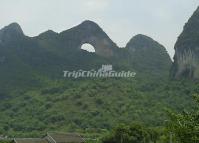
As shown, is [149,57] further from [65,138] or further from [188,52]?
[65,138]

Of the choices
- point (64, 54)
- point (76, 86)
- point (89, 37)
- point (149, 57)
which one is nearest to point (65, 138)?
point (76, 86)

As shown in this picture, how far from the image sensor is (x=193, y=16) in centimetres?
15150

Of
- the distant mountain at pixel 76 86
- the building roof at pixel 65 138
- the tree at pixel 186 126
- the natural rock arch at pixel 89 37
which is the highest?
the natural rock arch at pixel 89 37

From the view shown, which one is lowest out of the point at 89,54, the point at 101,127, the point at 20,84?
the point at 101,127

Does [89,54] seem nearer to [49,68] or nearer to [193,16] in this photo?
[49,68]

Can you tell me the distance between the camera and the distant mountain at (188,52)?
143275mm

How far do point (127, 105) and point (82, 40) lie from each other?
62662mm

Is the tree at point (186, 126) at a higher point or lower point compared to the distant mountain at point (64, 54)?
lower

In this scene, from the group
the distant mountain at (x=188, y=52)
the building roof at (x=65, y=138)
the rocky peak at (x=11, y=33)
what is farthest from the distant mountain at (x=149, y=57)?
the building roof at (x=65, y=138)

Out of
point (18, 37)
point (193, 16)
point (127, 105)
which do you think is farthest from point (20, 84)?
point (193, 16)

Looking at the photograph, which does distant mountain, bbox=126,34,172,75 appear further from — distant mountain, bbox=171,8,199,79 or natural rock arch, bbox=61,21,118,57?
distant mountain, bbox=171,8,199,79

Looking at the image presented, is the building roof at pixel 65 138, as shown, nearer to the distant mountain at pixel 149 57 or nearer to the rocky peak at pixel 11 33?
the distant mountain at pixel 149 57

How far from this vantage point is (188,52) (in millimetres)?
145875

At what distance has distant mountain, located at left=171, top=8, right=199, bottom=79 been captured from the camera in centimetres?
14327
